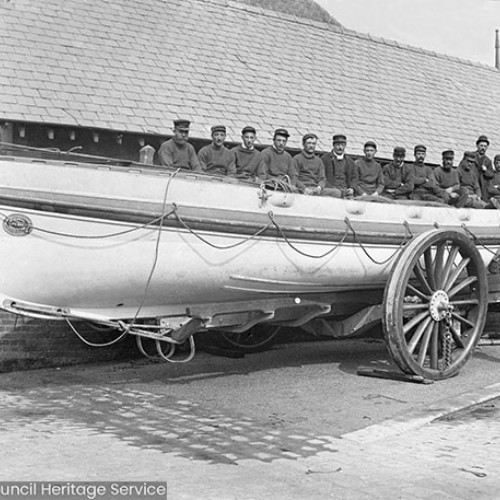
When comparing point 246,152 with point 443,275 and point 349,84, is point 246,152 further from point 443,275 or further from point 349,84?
point 349,84

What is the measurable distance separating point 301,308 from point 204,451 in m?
2.65

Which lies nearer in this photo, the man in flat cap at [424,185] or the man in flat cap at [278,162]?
the man in flat cap at [278,162]

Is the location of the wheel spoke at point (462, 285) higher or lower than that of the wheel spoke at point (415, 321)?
higher

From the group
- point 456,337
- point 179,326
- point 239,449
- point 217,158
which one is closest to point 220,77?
point 217,158

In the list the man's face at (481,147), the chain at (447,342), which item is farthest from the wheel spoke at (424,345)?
the man's face at (481,147)

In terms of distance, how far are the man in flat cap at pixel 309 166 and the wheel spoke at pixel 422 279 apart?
6.08 feet

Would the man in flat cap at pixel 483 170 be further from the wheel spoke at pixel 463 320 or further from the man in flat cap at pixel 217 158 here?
the man in flat cap at pixel 217 158

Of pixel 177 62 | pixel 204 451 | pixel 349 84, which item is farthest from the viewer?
pixel 349 84

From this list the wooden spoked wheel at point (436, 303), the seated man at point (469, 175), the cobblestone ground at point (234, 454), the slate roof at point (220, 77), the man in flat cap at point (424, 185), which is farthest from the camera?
the seated man at point (469, 175)

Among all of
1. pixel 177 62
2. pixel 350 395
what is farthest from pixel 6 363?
pixel 177 62

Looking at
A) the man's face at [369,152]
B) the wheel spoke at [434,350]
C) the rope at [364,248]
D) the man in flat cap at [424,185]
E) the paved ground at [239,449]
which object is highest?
the man's face at [369,152]

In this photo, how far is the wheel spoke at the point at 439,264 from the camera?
8.16m

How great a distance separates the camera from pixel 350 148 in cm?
1252

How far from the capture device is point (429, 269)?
8.12 m
